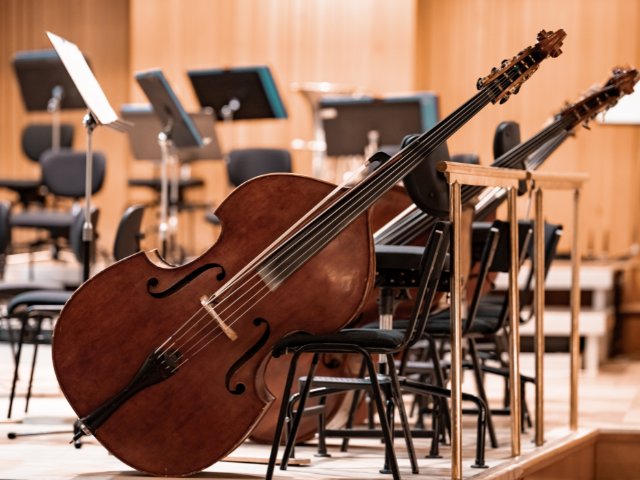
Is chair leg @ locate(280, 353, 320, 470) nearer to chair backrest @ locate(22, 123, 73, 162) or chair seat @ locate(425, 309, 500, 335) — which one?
chair seat @ locate(425, 309, 500, 335)

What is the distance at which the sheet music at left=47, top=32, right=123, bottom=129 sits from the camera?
150 inches

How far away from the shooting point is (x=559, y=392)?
5.60 m

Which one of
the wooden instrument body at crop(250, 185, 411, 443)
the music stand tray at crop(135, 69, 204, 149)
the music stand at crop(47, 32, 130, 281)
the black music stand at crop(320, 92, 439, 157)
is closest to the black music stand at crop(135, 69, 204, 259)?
the music stand tray at crop(135, 69, 204, 149)

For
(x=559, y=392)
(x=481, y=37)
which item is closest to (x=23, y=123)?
(x=481, y=37)

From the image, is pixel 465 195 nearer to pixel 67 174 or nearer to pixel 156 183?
pixel 67 174

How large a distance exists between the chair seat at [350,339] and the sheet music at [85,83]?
1196 millimetres

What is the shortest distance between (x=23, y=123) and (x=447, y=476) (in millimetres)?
7552

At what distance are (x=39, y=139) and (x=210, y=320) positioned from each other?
6509 mm

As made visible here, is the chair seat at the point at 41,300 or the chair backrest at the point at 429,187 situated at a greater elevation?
the chair backrest at the point at 429,187

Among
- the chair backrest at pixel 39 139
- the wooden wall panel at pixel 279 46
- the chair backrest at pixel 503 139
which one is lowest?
the chair backrest at pixel 39 139

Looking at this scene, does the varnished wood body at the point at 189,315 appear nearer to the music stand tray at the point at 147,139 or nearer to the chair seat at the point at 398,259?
Answer: the chair seat at the point at 398,259

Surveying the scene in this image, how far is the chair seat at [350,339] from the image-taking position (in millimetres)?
2992

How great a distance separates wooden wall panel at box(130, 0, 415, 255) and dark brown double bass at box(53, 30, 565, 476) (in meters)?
5.77

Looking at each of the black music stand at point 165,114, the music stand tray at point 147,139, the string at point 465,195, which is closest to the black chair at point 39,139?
the music stand tray at point 147,139
